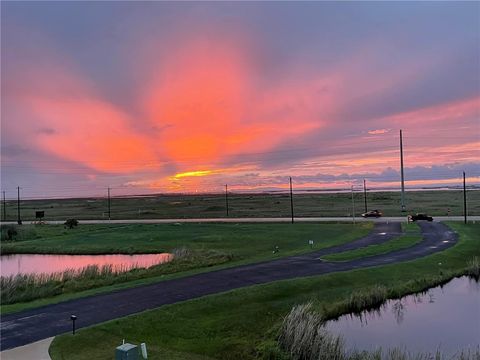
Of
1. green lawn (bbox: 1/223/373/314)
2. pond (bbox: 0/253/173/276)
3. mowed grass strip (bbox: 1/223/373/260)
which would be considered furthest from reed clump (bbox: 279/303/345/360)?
pond (bbox: 0/253/173/276)

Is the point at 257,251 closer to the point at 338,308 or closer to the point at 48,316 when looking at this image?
the point at 338,308

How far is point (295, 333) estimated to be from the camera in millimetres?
17469

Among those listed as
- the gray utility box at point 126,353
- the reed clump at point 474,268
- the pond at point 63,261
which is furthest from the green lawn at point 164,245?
the reed clump at point 474,268

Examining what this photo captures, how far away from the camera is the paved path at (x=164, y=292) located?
18661mm

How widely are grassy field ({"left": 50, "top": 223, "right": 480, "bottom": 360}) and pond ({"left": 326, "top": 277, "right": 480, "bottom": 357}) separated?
152 cm

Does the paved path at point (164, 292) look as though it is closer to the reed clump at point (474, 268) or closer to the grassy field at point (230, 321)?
the grassy field at point (230, 321)

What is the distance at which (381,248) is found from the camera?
3934 centimetres

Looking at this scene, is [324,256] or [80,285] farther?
[324,256]

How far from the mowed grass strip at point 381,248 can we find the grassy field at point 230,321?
4.48 metres

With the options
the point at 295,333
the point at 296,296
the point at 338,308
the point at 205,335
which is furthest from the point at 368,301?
the point at 205,335

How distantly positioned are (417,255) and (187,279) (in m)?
20.8

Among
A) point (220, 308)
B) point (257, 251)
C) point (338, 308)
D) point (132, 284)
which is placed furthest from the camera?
point (257, 251)

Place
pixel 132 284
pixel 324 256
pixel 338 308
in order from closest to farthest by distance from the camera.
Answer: pixel 338 308
pixel 132 284
pixel 324 256

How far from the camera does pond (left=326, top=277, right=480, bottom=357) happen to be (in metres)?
19.6
